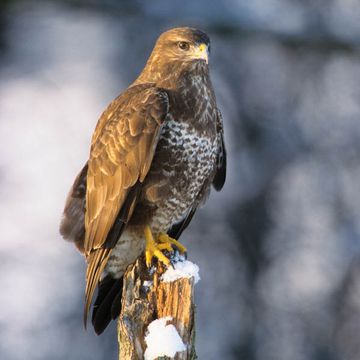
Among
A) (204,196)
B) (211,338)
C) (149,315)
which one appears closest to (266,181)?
(211,338)

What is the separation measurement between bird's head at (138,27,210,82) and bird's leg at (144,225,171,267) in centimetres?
92

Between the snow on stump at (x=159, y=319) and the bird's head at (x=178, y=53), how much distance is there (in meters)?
1.44

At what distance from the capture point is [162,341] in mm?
6984

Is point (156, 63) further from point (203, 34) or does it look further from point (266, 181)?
point (266, 181)

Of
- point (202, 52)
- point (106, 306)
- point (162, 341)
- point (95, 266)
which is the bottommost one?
point (162, 341)

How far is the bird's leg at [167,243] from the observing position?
8.18m

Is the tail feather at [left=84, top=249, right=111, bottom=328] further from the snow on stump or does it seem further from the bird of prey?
the snow on stump

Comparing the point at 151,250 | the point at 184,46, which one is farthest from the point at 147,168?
the point at 184,46

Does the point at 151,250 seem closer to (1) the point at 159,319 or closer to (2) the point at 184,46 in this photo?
(1) the point at 159,319

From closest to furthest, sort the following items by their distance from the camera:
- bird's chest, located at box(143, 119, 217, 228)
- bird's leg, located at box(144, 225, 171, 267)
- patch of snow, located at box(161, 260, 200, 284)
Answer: patch of snow, located at box(161, 260, 200, 284), bird's leg, located at box(144, 225, 171, 267), bird's chest, located at box(143, 119, 217, 228)

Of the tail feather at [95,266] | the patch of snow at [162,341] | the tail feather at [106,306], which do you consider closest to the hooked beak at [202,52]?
the tail feather at [95,266]

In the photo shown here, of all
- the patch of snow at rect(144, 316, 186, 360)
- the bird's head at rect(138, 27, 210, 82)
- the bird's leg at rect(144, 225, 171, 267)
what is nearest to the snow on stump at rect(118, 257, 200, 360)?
the patch of snow at rect(144, 316, 186, 360)

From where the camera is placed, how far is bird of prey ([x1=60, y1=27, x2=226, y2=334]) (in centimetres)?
798

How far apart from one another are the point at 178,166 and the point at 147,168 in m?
0.22
